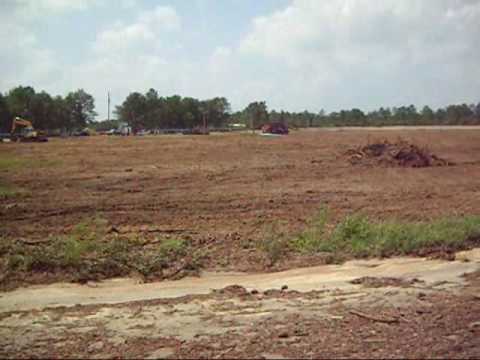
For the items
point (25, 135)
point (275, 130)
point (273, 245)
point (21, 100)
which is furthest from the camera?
point (21, 100)

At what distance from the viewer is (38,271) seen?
9828mm

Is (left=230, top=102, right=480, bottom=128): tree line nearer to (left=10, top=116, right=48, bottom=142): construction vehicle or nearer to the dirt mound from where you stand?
(left=10, top=116, right=48, bottom=142): construction vehicle

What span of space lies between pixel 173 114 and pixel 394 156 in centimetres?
6516

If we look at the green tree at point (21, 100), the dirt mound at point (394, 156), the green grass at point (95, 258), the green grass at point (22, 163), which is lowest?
the green grass at point (95, 258)

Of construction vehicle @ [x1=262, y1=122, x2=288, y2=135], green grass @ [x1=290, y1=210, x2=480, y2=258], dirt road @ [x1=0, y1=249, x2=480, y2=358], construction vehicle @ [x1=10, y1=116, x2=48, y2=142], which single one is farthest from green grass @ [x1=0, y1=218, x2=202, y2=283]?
construction vehicle @ [x1=262, y1=122, x2=288, y2=135]

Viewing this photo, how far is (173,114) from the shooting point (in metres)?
90.1

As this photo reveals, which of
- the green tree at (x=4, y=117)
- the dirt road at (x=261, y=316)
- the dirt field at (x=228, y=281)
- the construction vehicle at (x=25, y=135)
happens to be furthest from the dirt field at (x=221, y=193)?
the green tree at (x=4, y=117)

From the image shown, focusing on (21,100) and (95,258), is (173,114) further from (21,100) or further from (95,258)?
(95,258)

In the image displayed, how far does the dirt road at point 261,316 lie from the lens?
6078 mm

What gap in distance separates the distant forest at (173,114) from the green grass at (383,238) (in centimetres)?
6837

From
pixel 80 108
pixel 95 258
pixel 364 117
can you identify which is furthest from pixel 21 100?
pixel 95 258

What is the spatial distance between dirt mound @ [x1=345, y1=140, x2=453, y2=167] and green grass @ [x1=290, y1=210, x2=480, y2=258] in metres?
14.3

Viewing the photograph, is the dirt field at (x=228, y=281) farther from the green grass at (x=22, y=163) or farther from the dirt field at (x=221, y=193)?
the green grass at (x=22, y=163)

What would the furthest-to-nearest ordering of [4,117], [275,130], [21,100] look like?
1. [21,100]
2. [4,117]
3. [275,130]
